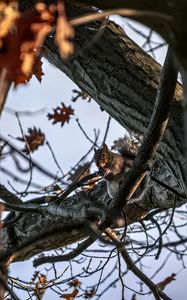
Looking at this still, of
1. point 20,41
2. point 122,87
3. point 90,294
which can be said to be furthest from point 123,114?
point 90,294

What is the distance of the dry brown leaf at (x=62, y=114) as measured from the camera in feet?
16.5

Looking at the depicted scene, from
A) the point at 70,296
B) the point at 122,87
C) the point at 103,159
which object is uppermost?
the point at 103,159

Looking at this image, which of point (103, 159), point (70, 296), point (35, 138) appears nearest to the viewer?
point (70, 296)

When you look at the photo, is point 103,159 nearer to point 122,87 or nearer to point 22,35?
point 122,87

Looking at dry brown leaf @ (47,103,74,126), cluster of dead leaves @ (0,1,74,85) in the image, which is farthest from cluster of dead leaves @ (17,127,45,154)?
cluster of dead leaves @ (0,1,74,85)

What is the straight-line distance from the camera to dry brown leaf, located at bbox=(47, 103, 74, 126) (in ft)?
16.5

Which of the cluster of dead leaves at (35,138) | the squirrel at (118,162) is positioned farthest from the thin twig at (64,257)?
the cluster of dead leaves at (35,138)

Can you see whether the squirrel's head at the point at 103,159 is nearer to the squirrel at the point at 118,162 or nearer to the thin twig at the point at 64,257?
the squirrel at the point at 118,162

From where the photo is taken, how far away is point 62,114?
16.7ft

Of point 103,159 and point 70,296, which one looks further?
point 103,159

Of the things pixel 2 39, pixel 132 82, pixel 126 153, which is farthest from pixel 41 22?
pixel 126 153

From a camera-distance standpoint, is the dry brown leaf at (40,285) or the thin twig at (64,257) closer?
the thin twig at (64,257)

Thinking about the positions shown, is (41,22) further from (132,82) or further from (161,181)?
(161,181)

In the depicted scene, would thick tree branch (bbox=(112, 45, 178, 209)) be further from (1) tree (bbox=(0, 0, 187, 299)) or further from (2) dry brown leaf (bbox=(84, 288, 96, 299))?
(2) dry brown leaf (bbox=(84, 288, 96, 299))
